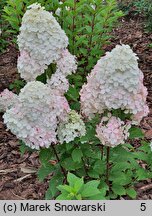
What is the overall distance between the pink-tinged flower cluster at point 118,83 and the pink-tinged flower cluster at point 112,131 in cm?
9

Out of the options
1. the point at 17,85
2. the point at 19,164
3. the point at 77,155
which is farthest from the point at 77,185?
the point at 17,85

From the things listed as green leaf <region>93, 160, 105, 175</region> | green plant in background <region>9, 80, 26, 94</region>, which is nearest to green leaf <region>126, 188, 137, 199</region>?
green leaf <region>93, 160, 105, 175</region>

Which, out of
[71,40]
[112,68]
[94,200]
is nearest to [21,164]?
[71,40]

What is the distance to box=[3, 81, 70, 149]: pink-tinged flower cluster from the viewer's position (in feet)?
8.54

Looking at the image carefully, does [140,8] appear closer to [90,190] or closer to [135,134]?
[135,134]

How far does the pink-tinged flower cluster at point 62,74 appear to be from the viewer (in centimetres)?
288

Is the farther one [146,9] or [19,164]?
[146,9]

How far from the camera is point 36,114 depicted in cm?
264

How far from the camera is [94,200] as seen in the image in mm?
2576

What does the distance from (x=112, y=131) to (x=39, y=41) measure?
30.1 inches

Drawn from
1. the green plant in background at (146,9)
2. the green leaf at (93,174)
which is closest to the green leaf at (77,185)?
the green leaf at (93,174)

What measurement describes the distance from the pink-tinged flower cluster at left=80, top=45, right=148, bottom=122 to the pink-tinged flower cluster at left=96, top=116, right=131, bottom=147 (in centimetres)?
9

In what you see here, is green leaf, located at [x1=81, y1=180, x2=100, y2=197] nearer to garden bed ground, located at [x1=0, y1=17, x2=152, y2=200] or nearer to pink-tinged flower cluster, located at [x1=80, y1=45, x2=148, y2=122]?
pink-tinged flower cluster, located at [x1=80, y1=45, x2=148, y2=122]

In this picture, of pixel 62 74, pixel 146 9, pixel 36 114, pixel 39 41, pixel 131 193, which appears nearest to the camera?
pixel 36 114
